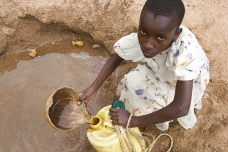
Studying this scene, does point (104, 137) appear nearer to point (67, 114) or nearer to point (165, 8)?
point (67, 114)

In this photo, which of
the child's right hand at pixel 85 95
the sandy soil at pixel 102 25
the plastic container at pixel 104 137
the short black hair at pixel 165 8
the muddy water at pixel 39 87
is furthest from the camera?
the sandy soil at pixel 102 25

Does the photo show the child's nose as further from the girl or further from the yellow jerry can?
the yellow jerry can

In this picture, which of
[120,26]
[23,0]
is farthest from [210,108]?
[23,0]

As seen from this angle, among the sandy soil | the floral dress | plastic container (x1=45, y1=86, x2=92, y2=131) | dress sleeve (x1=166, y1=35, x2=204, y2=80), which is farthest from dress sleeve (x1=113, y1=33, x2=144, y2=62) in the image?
the sandy soil

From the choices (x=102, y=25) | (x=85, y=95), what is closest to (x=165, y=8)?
(x=85, y=95)

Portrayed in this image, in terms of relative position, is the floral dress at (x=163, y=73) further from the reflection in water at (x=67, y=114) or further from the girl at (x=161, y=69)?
the reflection in water at (x=67, y=114)

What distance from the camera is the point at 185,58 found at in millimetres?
1242

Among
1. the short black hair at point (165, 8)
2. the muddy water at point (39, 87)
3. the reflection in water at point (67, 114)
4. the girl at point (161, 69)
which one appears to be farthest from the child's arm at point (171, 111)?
the muddy water at point (39, 87)

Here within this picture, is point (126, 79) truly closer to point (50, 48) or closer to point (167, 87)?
point (167, 87)

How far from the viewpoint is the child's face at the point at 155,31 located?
1099mm

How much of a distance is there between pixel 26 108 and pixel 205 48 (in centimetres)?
147

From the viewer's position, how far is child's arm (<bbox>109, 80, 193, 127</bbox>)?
124 cm

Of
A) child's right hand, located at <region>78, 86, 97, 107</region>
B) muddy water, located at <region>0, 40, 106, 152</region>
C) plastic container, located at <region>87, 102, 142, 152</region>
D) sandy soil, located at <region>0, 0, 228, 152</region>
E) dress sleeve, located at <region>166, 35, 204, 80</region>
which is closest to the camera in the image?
dress sleeve, located at <region>166, 35, 204, 80</region>

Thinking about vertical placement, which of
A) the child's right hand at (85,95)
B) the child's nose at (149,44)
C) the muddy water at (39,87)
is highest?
the child's nose at (149,44)
